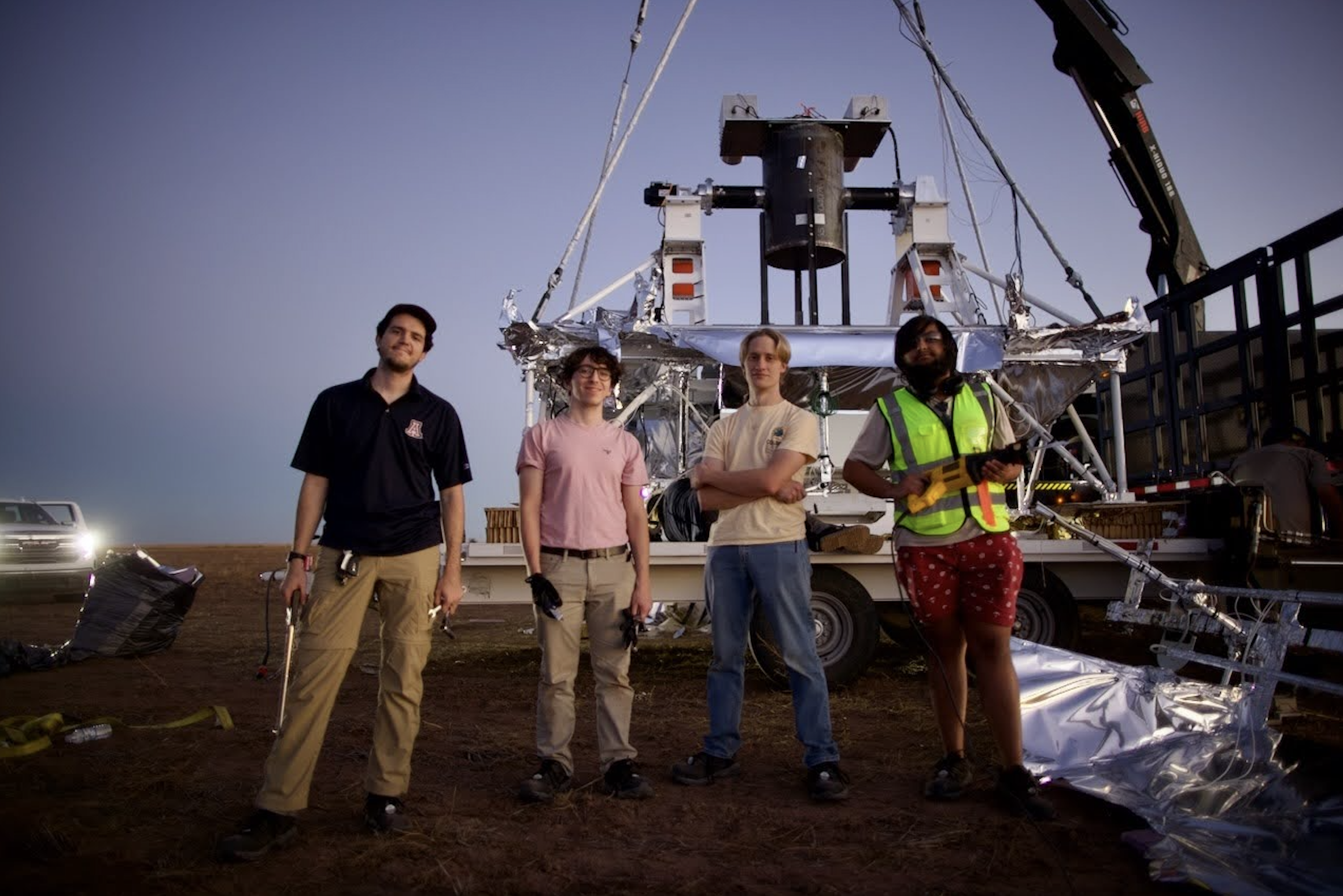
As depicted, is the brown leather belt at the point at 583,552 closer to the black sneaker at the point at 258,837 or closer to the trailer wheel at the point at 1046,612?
the black sneaker at the point at 258,837

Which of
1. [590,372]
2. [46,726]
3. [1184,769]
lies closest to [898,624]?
[1184,769]

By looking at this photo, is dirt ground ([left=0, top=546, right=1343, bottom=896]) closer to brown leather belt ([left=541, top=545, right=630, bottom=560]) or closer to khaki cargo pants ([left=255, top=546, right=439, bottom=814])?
khaki cargo pants ([left=255, top=546, right=439, bottom=814])

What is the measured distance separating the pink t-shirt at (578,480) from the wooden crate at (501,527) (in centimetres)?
272

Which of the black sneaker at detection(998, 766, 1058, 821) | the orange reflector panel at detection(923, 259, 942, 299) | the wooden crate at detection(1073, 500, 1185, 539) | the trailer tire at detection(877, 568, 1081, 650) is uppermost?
the orange reflector panel at detection(923, 259, 942, 299)

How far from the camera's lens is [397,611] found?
127 inches

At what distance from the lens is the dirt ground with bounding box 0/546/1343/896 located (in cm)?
270

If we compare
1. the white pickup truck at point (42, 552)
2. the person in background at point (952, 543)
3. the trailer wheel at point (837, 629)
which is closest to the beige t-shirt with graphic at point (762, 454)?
the person in background at point (952, 543)

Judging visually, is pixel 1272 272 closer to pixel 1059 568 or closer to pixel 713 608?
pixel 1059 568

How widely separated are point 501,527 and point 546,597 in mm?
2987

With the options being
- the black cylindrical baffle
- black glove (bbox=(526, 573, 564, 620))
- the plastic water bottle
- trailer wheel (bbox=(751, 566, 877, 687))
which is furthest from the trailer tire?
the plastic water bottle

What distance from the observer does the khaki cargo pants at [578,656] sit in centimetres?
352

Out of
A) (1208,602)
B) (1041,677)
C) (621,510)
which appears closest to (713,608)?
(621,510)

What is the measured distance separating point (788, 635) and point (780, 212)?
604cm

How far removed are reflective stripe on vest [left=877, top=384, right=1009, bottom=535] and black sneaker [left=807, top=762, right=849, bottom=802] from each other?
3.27 feet
